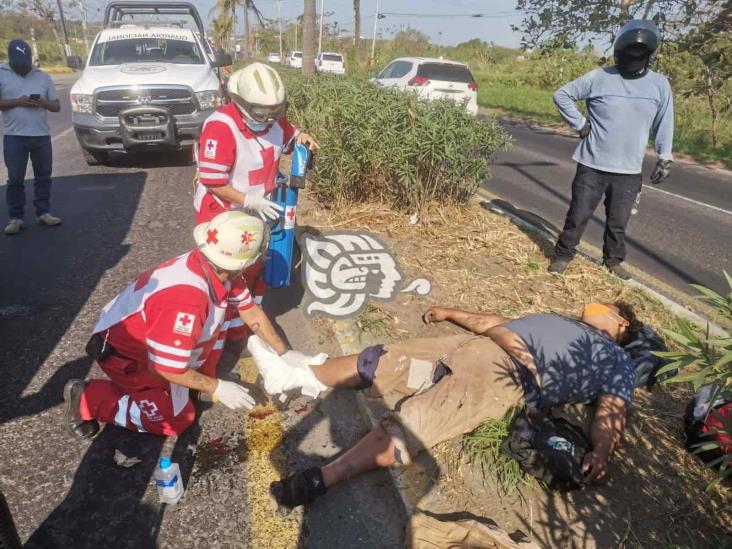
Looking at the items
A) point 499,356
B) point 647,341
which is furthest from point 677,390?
point 499,356

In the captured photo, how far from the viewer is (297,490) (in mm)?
2273

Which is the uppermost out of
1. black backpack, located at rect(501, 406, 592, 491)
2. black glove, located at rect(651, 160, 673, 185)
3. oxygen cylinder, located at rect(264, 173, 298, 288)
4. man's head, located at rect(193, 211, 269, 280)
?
black glove, located at rect(651, 160, 673, 185)

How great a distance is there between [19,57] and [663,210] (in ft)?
28.3

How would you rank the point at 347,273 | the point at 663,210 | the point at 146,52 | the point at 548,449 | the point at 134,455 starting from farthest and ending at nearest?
the point at 146,52 → the point at 663,210 → the point at 347,273 → the point at 134,455 → the point at 548,449

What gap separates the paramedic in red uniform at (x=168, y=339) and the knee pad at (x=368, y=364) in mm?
683

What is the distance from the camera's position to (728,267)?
5.83 metres

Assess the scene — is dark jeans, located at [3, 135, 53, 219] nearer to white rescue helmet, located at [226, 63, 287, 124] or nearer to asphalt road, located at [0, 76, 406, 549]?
asphalt road, located at [0, 76, 406, 549]

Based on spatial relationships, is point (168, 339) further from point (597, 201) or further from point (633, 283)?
point (633, 283)

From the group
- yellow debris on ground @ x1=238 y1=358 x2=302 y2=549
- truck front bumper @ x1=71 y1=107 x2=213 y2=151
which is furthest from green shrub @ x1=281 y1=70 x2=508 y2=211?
yellow debris on ground @ x1=238 y1=358 x2=302 y2=549

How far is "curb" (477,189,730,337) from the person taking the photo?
4187 millimetres

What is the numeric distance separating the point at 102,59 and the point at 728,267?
30.5 feet

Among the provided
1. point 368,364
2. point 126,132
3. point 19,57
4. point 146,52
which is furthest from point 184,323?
point 146,52

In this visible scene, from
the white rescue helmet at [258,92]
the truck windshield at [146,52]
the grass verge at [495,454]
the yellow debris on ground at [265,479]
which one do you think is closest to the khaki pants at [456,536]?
the grass verge at [495,454]

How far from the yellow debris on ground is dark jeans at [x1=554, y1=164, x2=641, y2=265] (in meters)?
3.12
